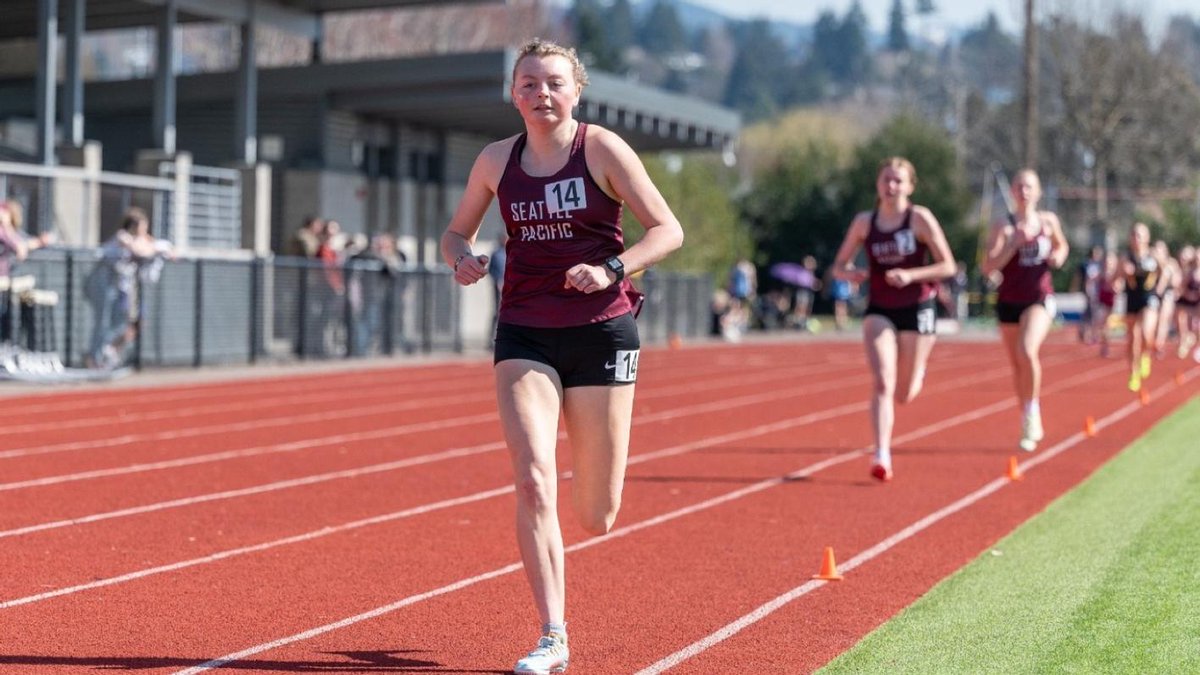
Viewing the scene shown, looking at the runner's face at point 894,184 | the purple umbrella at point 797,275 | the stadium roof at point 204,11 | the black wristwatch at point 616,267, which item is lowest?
the black wristwatch at point 616,267

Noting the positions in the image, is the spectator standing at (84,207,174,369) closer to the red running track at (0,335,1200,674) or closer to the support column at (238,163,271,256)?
the red running track at (0,335,1200,674)

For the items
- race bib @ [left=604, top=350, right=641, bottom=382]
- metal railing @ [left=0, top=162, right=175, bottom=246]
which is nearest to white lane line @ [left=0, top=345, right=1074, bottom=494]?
race bib @ [left=604, top=350, right=641, bottom=382]

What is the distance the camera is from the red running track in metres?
6.68

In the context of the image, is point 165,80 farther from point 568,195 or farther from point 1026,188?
point 568,195

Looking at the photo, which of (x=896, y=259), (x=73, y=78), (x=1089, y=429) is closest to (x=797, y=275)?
(x=73, y=78)

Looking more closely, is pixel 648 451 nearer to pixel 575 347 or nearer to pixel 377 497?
pixel 377 497

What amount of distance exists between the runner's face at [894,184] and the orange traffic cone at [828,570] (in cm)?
413

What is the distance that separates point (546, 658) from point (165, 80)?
77.5 ft

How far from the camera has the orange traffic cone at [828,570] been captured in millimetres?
8266

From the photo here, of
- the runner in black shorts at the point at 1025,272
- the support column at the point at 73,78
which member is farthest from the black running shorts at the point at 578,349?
the support column at the point at 73,78

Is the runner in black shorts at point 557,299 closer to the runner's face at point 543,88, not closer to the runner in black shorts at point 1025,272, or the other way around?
the runner's face at point 543,88

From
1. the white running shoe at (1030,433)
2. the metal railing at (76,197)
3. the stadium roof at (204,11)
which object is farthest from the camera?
the stadium roof at (204,11)

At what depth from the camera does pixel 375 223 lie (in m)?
35.0

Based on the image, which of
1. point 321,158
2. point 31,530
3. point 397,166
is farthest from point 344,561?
point 397,166
